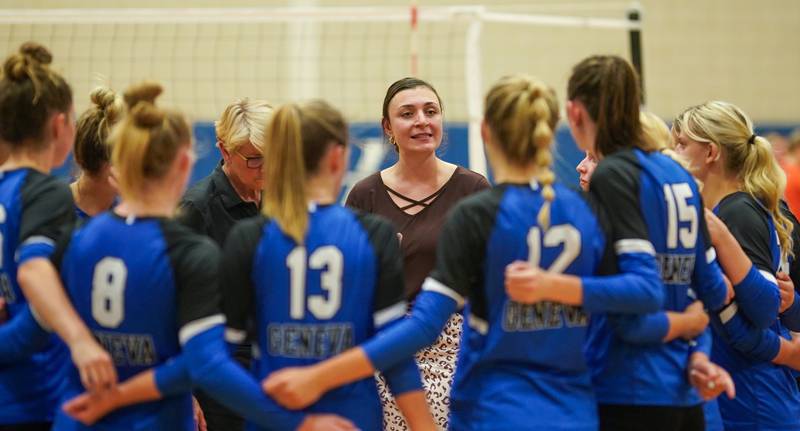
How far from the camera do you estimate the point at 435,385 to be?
414cm

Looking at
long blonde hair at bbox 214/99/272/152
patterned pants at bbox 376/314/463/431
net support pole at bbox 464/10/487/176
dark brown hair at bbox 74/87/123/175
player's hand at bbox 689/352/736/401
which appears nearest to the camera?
Answer: player's hand at bbox 689/352/736/401

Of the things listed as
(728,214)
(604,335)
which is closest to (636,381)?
(604,335)

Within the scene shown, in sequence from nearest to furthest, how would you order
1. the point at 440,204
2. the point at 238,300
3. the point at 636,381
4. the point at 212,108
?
the point at 238,300, the point at 636,381, the point at 440,204, the point at 212,108

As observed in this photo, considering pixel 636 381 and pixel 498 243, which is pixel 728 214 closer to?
pixel 636 381

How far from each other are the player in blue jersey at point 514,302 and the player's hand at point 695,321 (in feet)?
0.83

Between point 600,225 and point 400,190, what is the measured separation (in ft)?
5.57

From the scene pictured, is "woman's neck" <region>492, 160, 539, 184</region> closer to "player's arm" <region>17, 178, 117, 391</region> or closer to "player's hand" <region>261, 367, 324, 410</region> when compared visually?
"player's hand" <region>261, 367, 324, 410</region>

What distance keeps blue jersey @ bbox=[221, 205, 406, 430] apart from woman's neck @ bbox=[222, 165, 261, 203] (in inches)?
65.4

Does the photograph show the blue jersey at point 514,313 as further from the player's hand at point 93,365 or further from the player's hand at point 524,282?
the player's hand at point 93,365

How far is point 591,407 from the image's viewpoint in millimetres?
2793

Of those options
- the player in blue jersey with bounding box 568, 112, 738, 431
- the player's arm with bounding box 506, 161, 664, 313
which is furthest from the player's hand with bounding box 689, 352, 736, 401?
the player's arm with bounding box 506, 161, 664, 313

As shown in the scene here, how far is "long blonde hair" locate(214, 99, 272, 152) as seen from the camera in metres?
4.24

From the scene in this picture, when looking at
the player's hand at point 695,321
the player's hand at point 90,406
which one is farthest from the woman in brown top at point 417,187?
the player's hand at point 90,406

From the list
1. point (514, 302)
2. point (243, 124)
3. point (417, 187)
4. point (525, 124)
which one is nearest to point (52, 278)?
point (514, 302)
